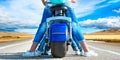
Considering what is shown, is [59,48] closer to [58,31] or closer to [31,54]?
[58,31]

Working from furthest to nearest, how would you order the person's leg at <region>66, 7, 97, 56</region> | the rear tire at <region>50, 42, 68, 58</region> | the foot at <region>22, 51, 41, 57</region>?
the foot at <region>22, 51, 41, 57</region> < the person's leg at <region>66, 7, 97, 56</region> < the rear tire at <region>50, 42, 68, 58</region>

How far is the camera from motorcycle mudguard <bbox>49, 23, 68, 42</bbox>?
8.20 m

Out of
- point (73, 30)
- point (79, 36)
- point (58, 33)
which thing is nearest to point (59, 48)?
point (58, 33)

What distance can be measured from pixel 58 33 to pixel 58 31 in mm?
50

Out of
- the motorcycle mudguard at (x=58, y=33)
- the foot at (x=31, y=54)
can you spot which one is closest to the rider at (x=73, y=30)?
the foot at (x=31, y=54)

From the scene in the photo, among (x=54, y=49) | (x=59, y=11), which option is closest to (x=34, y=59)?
(x=54, y=49)

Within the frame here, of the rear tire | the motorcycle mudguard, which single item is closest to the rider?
the motorcycle mudguard

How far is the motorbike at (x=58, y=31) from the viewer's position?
8.20 meters

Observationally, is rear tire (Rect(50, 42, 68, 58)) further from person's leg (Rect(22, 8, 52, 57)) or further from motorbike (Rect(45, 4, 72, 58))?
person's leg (Rect(22, 8, 52, 57))

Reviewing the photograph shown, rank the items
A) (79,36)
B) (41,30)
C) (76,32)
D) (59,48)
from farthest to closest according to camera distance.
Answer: (79,36)
(76,32)
(41,30)
(59,48)

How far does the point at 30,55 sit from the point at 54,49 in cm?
101

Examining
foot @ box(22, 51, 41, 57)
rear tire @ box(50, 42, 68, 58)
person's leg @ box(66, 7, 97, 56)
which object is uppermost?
person's leg @ box(66, 7, 97, 56)

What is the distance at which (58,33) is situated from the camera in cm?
823

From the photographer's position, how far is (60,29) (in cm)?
825
